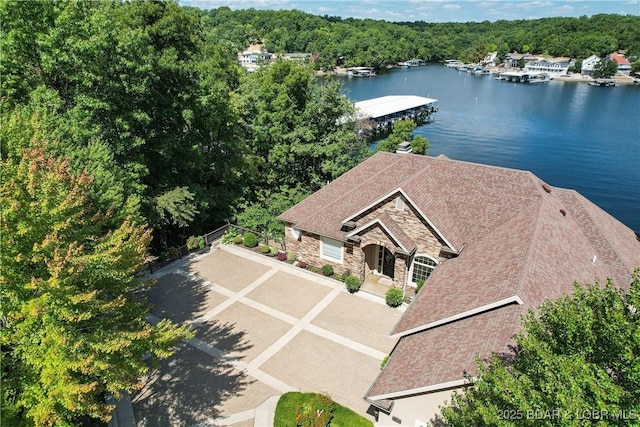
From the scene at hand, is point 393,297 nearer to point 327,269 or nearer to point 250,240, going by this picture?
point 327,269

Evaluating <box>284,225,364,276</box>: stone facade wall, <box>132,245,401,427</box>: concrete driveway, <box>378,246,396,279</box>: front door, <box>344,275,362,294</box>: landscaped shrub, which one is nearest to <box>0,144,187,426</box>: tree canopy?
<box>132,245,401,427</box>: concrete driveway

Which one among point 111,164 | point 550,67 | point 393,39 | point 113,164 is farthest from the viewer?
point 393,39

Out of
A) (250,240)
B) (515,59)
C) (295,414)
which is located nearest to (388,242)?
(295,414)

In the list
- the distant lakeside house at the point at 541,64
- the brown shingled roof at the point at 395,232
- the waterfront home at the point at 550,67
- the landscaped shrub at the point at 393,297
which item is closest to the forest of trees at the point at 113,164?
the brown shingled roof at the point at 395,232

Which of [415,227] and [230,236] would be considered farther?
[230,236]

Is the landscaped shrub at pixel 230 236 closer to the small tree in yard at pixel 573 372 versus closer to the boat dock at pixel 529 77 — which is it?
the small tree in yard at pixel 573 372

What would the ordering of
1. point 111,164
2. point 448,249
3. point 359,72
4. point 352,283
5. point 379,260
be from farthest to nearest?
point 359,72 < point 379,260 < point 352,283 < point 448,249 < point 111,164
